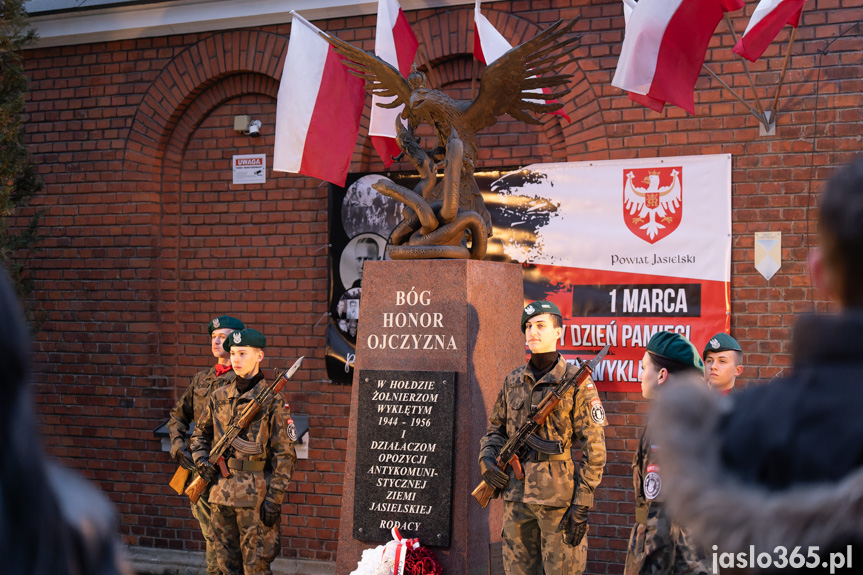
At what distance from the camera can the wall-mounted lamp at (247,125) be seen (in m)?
6.91

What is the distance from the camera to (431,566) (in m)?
4.14

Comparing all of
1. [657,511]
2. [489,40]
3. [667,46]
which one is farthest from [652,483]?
[489,40]

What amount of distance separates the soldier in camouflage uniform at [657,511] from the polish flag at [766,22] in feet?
7.61

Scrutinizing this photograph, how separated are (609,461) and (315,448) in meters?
2.29

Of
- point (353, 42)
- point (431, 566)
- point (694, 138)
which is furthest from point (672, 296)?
point (353, 42)

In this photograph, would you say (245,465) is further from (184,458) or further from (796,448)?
(796,448)

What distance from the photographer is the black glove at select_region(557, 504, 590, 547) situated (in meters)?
4.18

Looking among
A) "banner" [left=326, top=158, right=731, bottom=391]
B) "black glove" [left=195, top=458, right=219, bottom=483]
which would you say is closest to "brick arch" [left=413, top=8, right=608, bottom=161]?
"banner" [left=326, top=158, right=731, bottom=391]

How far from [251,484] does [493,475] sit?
65.2 inches

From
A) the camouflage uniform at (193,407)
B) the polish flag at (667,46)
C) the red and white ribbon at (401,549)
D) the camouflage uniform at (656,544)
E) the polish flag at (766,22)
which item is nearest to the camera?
A: the camouflage uniform at (656,544)

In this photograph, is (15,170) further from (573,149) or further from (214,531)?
(573,149)

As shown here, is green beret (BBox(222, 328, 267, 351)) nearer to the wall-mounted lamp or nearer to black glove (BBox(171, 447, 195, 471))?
black glove (BBox(171, 447, 195, 471))

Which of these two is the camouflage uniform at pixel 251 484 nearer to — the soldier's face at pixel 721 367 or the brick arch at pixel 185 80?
the soldier's face at pixel 721 367

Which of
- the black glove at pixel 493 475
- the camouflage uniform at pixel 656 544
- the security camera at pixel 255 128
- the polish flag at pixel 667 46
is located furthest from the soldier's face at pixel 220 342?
the camouflage uniform at pixel 656 544
